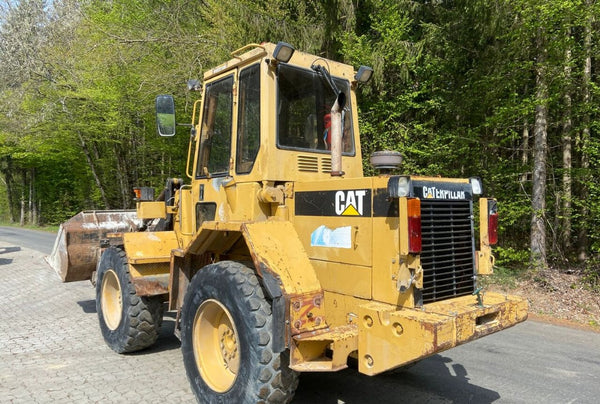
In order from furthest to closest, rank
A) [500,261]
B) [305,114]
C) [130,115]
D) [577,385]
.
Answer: [130,115] < [500,261] < [577,385] < [305,114]

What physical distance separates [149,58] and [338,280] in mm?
13890

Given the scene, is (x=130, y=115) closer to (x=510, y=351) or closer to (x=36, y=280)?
(x=36, y=280)

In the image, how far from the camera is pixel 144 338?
4.95 metres

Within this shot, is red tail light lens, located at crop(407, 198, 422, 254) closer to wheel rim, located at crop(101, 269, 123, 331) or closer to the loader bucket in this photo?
wheel rim, located at crop(101, 269, 123, 331)

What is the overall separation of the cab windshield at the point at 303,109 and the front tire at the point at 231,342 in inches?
49.3

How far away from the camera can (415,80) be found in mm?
12688

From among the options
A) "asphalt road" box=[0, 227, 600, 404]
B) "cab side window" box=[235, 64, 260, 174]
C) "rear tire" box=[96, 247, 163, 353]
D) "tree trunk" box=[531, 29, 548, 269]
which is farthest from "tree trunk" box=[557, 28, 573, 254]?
"rear tire" box=[96, 247, 163, 353]

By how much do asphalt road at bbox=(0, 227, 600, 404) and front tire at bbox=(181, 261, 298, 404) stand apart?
0.75 m

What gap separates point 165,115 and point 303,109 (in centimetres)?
146

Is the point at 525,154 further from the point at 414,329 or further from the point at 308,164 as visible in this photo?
the point at 414,329

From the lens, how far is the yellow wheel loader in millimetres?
3047

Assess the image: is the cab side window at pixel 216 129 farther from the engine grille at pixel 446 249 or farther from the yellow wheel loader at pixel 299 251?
the engine grille at pixel 446 249

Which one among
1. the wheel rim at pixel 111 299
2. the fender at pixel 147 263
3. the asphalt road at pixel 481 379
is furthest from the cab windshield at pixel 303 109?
the wheel rim at pixel 111 299

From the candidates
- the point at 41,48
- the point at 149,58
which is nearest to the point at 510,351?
the point at 149,58
